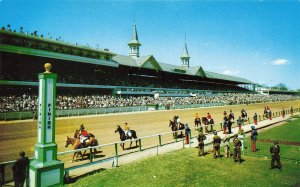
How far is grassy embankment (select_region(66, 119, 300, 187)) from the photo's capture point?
912 centimetres

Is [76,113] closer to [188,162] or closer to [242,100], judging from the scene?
[188,162]

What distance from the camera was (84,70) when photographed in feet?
151

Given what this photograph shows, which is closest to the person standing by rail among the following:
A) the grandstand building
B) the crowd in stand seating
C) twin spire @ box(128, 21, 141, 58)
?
the crowd in stand seating

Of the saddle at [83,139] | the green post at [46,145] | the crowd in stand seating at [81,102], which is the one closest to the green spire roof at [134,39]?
the crowd in stand seating at [81,102]

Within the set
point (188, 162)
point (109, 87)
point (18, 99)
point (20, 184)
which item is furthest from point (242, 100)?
point (20, 184)

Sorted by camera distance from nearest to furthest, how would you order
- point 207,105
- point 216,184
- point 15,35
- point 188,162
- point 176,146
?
point 216,184, point 188,162, point 176,146, point 15,35, point 207,105

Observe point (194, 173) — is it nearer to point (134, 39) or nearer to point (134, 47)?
point (134, 47)

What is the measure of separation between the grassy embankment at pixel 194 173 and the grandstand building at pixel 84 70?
2705 cm

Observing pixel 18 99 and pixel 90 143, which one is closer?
pixel 90 143

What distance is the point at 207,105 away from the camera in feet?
192

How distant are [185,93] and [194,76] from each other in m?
9.54

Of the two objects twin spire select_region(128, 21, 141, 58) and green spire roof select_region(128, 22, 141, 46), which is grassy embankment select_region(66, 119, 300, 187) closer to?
twin spire select_region(128, 21, 141, 58)

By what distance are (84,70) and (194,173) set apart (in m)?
38.8

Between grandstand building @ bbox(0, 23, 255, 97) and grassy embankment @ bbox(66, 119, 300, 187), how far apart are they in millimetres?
27048
